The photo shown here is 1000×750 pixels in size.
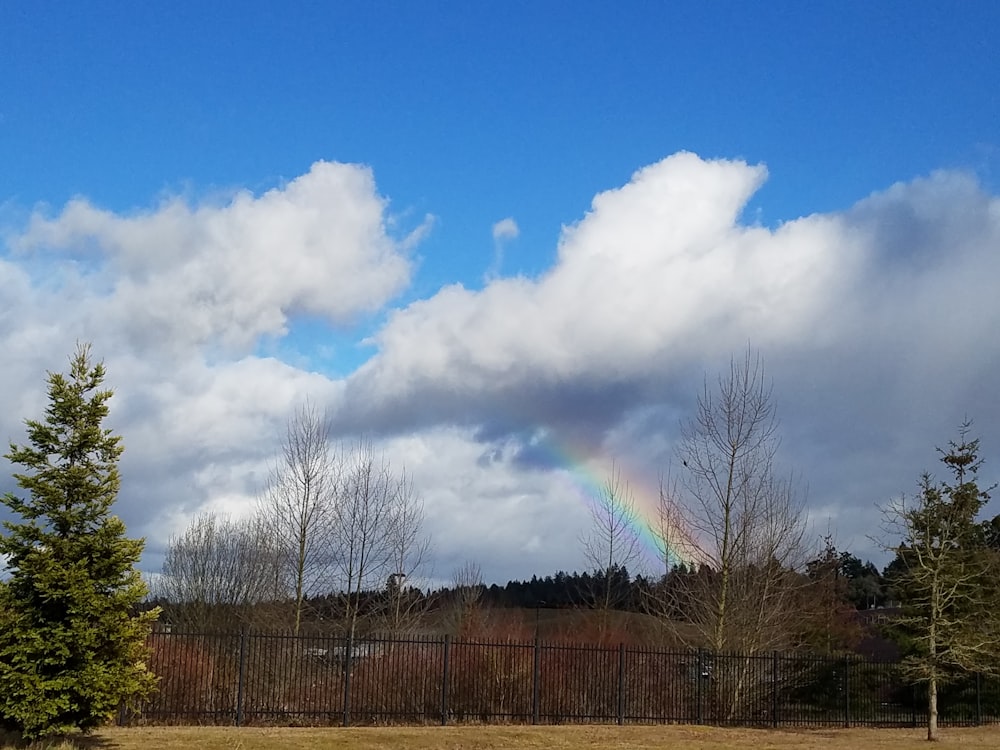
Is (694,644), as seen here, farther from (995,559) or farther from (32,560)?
(32,560)

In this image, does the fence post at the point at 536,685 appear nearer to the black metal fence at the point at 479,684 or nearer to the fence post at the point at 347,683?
the black metal fence at the point at 479,684

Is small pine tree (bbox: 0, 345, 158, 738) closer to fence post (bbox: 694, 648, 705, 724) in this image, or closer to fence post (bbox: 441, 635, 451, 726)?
fence post (bbox: 441, 635, 451, 726)

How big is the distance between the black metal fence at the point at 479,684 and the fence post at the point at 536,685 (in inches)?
0.9

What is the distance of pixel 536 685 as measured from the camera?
23.3m

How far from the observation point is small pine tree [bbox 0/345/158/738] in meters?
14.9

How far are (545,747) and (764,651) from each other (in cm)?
1121

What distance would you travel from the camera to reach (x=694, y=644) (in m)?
30.8

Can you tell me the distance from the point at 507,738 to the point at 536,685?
310 cm

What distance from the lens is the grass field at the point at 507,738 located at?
1764 cm

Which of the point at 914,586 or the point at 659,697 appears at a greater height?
the point at 914,586

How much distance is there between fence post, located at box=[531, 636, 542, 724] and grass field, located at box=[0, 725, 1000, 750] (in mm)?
1018

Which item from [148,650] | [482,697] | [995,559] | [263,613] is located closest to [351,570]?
[263,613]

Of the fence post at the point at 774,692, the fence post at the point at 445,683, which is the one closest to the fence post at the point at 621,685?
the fence post at the point at 774,692

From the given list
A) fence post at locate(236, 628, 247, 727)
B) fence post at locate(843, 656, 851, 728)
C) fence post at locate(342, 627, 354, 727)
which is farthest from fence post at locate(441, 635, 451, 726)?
fence post at locate(843, 656, 851, 728)
